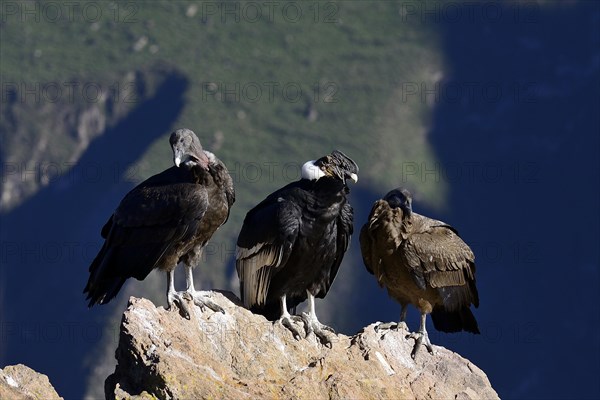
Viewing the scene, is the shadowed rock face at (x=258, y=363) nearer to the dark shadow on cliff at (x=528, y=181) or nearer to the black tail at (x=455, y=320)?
the black tail at (x=455, y=320)

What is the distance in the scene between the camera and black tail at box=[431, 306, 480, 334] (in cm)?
2320

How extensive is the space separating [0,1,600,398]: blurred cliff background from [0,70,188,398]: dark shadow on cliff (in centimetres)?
30

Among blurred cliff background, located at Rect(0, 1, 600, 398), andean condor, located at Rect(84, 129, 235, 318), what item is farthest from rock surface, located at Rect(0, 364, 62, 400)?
blurred cliff background, located at Rect(0, 1, 600, 398)

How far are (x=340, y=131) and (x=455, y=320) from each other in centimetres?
12873

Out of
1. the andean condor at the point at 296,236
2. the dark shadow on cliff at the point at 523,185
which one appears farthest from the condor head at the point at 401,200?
the dark shadow on cliff at the point at 523,185

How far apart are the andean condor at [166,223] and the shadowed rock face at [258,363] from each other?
2.79ft

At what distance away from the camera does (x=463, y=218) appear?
157500 millimetres

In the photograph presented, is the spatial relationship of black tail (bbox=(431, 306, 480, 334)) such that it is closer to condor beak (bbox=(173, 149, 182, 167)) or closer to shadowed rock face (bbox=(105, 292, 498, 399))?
shadowed rock face (bbox=(105, 292, 498, 399))

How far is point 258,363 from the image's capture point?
20.0 meters

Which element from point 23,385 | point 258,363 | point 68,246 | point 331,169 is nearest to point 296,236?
point 331,169

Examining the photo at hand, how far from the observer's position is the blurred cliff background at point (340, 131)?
141 metres

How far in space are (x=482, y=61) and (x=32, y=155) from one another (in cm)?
5542

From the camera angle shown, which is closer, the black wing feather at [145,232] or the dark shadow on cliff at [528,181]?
the black wing feather at [145,232]

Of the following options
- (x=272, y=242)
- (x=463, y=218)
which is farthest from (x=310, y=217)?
(x=463, y=218)
